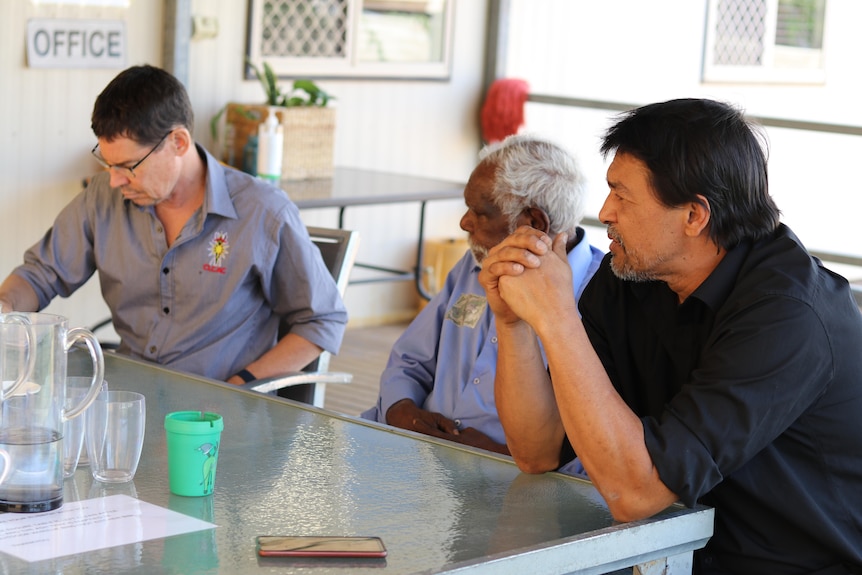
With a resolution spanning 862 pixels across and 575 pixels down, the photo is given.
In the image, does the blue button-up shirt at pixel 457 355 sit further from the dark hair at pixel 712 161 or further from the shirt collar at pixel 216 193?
the dark hair at pixel 712 161

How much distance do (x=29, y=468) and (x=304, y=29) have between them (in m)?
4.43

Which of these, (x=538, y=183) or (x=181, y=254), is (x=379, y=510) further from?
(x=181, y=254)

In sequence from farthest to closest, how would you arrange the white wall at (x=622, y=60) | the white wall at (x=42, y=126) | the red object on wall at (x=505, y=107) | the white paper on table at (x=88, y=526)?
1. the red object on wall at (x=505, y=107)
2. the white wall at (x=622, y=60)
3. the white wall at (x=42, y=126)
4. the white paper on table at (x=88, y=526)

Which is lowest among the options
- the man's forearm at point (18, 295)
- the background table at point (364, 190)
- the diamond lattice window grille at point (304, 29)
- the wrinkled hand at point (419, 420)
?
the wrinkled hand at point (419, 420)

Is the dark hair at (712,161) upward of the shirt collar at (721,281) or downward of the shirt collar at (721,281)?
upward

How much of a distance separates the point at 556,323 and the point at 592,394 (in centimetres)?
13

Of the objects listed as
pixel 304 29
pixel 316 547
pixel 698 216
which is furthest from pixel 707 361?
pixel 304 29

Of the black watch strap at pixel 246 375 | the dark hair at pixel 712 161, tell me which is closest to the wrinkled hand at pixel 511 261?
the dark hair at pixel 712 161

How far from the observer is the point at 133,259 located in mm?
2902

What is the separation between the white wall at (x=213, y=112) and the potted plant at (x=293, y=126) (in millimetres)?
193

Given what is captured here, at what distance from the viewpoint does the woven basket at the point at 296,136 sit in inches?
202

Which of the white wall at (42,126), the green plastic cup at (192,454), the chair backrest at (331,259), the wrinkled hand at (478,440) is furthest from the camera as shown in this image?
the white wall at (42,126)

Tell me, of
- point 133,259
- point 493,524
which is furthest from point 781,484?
point 133,259

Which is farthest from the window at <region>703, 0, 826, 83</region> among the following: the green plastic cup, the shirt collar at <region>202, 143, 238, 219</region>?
the green plastic cup
